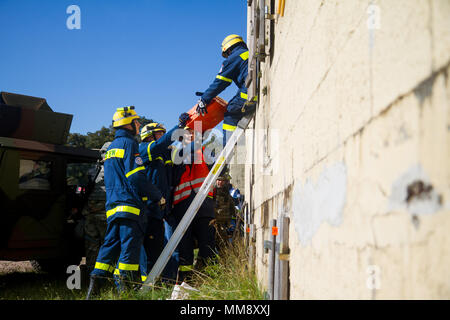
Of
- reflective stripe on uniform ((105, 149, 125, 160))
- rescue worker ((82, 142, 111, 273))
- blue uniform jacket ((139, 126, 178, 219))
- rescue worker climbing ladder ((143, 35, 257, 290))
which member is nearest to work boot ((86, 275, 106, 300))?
rescue worker climbing ladder ((143, 35, 257, 290))

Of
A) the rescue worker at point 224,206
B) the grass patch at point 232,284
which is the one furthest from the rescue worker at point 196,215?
the rescue worker at point 224,206

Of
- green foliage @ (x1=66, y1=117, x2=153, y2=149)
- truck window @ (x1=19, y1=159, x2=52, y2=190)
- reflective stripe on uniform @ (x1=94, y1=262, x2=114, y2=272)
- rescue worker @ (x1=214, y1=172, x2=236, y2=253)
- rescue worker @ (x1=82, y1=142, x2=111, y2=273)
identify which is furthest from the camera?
green foliage @ (x1=66, y1=117, x2=153, y2=149)

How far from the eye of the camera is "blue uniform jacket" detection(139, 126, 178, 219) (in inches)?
175

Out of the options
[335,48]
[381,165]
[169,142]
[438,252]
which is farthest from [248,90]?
[438,252]

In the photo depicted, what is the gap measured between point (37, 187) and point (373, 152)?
540cm

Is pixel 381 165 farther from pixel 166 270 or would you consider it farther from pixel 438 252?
pixel 166 270

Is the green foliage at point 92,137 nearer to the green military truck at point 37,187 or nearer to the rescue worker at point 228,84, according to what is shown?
the green military truck at point 37,187

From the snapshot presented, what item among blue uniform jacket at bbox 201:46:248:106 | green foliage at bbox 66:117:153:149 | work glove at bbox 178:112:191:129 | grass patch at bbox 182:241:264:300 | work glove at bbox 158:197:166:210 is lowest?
grass patch at bbox 182:241:264:300

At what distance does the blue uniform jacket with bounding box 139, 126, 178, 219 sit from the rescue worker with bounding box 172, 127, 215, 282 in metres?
0.14

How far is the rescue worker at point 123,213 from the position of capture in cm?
370

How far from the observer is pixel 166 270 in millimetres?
4305

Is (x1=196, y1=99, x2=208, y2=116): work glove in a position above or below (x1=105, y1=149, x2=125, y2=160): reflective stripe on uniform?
above

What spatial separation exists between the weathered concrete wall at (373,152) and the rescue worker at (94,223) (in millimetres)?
4263

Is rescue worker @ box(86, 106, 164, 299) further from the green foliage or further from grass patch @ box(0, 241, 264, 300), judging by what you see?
the green foliage
